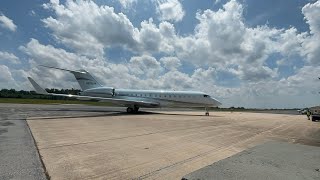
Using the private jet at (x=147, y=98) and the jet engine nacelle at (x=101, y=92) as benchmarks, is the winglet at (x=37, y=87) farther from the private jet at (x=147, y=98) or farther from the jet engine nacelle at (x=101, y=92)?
the jet engine nacelle at (x=101, y=92)

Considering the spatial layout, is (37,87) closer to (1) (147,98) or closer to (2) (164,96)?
(1) (147,98)

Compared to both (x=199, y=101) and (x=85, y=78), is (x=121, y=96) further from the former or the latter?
(x=199, y=101)

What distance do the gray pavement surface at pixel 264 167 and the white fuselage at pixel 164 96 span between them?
1226 inches

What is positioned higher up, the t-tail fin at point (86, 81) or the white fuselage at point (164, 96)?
the t-tail fin at point (86, 81)

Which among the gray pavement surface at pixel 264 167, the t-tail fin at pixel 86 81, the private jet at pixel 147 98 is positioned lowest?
the gray pavement surface at pixel 264 167

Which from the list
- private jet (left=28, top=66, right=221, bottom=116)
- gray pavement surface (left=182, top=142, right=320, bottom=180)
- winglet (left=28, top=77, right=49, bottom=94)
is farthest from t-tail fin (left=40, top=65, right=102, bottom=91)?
gray pavement surface (left=182, top=142, right=320, bottom=180)

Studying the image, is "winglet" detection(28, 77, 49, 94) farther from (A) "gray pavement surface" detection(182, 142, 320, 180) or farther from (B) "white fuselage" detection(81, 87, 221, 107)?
Answer: (A) "gray pavement surface" detection(182, 142, 320, 180)

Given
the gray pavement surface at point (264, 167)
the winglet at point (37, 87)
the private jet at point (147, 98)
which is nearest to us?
the gray pavement surface at point (264, 167)

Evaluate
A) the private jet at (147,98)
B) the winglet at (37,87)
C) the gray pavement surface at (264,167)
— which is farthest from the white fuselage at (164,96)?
the gray pavement surface at (264,167)

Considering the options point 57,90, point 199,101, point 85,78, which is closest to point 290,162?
point 199,101

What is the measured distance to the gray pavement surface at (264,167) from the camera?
10.5ft

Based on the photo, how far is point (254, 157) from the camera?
4211 millimetres

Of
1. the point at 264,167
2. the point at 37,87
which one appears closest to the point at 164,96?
the point at 37,87

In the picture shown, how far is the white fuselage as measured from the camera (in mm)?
35656
